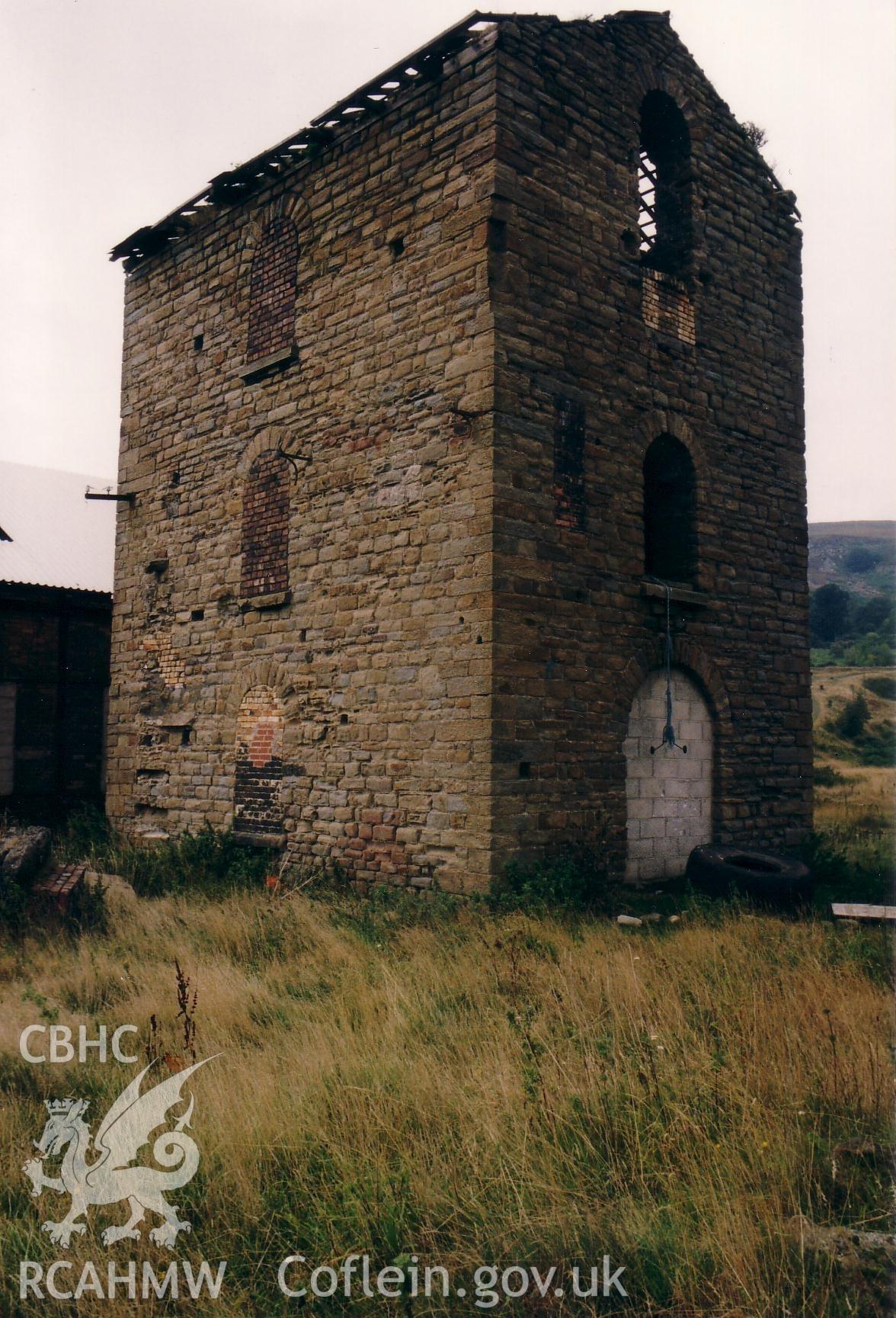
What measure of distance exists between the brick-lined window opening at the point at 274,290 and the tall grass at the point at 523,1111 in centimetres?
691

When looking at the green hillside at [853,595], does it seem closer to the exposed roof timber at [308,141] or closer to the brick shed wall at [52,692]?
the exposed roof timber at [308,141]

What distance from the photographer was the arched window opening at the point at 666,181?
33.2 feet

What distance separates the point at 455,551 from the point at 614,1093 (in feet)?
16.4

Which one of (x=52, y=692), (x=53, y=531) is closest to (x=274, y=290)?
(x=52, y=692)

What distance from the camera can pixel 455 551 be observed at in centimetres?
805

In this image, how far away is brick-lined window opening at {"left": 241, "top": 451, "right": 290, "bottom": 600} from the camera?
10023mm

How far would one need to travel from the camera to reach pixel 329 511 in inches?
372

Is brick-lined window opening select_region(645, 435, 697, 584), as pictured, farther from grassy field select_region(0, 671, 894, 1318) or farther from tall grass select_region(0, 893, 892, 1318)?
tall grass select_region(0, 893, 892, 1318)

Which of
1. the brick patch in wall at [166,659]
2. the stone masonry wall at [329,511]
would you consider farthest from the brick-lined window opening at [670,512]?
the brick patch in wall at [166,659]

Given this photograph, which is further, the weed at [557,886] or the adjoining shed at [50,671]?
the adjoining shed at [50,671]

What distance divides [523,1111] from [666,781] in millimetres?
5776

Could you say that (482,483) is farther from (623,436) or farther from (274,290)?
(274,290)

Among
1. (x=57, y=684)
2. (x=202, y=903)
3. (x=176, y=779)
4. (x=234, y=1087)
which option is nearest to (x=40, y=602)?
(x=57, y=684)

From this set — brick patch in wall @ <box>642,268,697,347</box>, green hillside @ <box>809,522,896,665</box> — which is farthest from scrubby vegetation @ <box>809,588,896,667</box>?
brick patch in wall @ <box>642,268,697,347</box>
